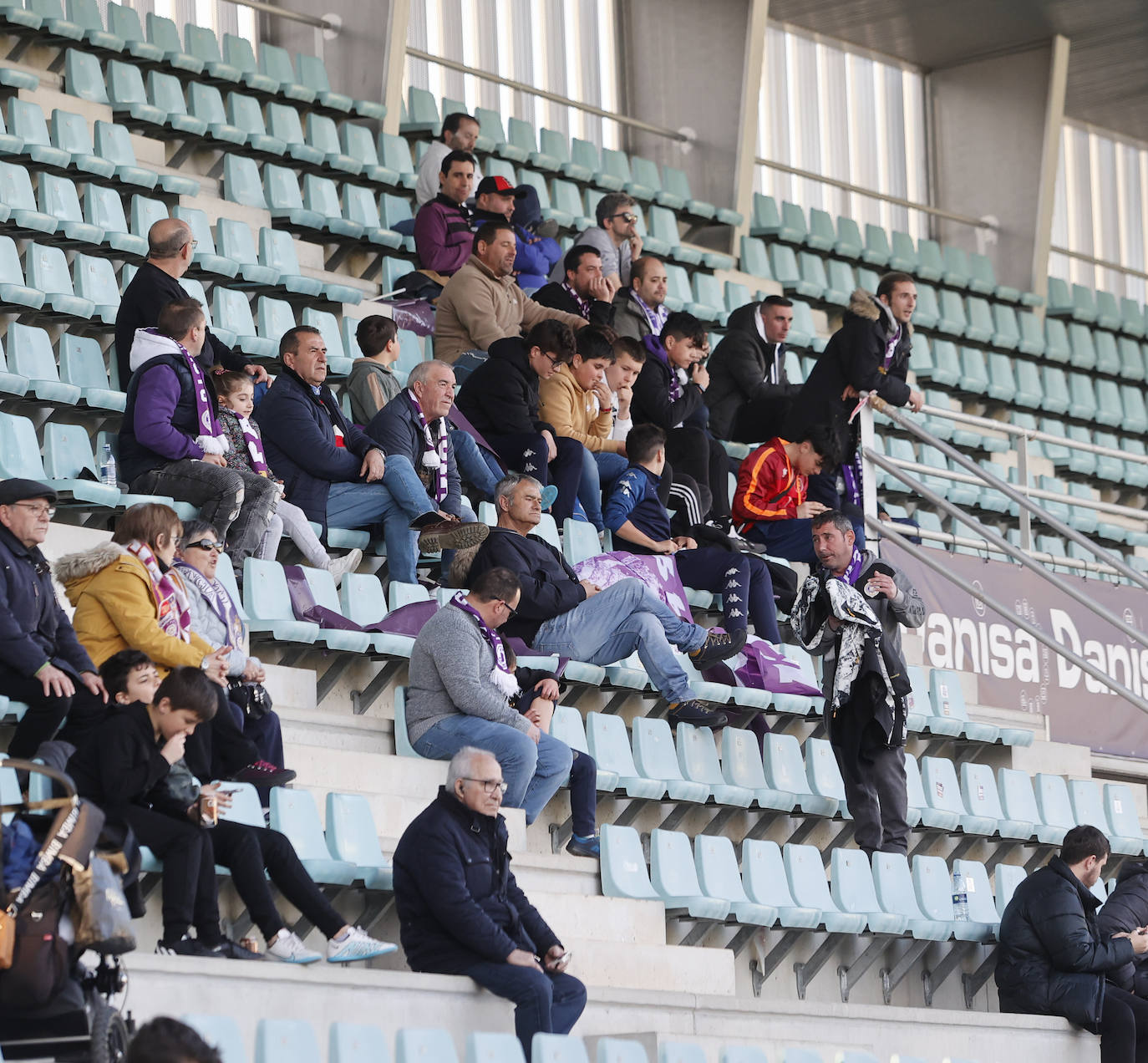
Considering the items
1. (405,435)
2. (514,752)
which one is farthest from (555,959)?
(405,435)

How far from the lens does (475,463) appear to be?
737 centimetres

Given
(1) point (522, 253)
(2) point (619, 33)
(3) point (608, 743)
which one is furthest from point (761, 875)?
(2) point (619, 33)

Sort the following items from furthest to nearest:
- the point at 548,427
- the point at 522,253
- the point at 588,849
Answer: the point at 522,253 → the point at 548,427 → the point at 588,849

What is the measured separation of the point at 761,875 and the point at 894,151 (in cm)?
847

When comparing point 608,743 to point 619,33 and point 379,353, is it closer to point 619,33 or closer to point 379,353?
point 379,353

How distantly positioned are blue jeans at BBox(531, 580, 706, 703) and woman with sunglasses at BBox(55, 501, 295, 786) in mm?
1501

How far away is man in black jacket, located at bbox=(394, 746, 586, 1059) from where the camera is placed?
4.72 meters

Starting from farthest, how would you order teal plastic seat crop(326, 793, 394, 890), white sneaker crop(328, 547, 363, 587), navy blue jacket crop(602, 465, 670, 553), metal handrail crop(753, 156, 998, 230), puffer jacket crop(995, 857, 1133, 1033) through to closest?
metal handrail crop(753, 156, 998, 230)
navy blue jacket crop(602, 465, 670, 553)
white sneaker crop(328, 547, 363, 587)
puffer jacket crop(995, 857, 1133, 1033)
teal plastic seat crop(326, 793, 394, 890)

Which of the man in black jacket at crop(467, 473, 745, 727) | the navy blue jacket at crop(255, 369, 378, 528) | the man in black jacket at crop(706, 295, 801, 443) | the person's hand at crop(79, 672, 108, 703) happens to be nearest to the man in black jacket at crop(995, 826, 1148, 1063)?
the man in black jacket at crop(467, 473, 745, 727)

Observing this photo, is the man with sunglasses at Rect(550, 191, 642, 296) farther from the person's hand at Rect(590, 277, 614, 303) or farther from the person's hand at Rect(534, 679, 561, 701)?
the person's hand at Rect(534, 679, 561, 701)

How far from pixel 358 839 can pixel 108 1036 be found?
147 centimetres

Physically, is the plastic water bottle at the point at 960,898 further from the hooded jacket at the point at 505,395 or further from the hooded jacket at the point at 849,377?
the hooded jacket at the point at 505,395

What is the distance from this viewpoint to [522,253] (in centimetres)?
905

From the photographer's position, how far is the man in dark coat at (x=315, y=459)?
6.79 meters
